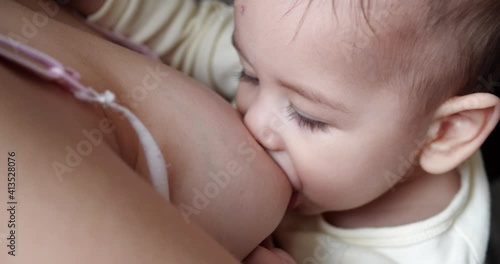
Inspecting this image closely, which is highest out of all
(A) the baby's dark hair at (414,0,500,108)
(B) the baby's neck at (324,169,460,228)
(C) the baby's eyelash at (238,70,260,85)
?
(A) the baby's dark hair at (414,0,500,108)

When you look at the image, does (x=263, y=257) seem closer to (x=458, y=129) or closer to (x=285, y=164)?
(x=285, y=164)

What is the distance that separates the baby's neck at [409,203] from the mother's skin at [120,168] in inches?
9.7

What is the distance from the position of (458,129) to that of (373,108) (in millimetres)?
139

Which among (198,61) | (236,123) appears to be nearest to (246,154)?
(236,123)

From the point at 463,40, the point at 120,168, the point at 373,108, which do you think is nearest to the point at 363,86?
the point at 373,108

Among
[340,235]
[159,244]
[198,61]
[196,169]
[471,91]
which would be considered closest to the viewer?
[159,244]

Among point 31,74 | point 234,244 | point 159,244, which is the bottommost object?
point 234,244

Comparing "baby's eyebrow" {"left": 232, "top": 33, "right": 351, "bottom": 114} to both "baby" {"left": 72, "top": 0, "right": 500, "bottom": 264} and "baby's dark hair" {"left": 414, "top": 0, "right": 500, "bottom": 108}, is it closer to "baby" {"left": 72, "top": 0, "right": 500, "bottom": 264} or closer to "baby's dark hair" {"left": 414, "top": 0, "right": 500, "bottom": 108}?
"baby" {"left": 72, "top": 0, "right": 500, "bottom": 264}

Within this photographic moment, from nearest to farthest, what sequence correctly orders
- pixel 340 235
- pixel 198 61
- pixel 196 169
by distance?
pixel 196 169
pixel 340 235
pixel 198 61

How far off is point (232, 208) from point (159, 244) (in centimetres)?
21

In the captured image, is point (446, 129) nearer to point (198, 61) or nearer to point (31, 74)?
point (198, 61)

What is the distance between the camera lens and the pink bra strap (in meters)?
0.54

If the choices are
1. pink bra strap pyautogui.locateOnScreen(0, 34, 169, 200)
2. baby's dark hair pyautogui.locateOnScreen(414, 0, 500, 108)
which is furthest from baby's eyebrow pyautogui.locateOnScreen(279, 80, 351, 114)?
pink bra strap pyautogui.locateOnScreen(0, 34, 169, 200)

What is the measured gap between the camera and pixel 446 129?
86 cm
